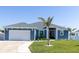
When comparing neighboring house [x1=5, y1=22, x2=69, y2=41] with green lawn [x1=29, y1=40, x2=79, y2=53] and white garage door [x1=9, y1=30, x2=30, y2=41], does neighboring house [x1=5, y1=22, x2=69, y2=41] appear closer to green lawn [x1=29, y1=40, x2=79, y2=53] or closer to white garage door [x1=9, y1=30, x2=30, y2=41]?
white garage door [x1=9, y1=30, x2=30, y2=41]

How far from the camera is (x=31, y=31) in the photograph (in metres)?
33.8

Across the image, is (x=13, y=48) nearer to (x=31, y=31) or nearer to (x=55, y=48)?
(x=55, y=48)

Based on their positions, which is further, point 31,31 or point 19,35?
point 31,31

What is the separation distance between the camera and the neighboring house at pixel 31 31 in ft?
109

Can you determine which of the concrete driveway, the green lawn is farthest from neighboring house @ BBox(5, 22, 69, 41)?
the green lawn

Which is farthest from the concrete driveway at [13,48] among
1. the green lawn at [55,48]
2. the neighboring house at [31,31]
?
the neighboring house at [31,31]

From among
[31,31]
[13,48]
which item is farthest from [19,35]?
[13,48]

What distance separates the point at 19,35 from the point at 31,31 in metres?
1.86

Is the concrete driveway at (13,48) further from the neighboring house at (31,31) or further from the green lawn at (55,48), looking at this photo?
the neighboring house at (31,31)

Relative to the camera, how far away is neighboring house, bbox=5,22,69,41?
3334cm

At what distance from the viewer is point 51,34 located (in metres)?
35.0

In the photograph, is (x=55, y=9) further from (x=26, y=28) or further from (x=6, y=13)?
(x=6, y=13)
